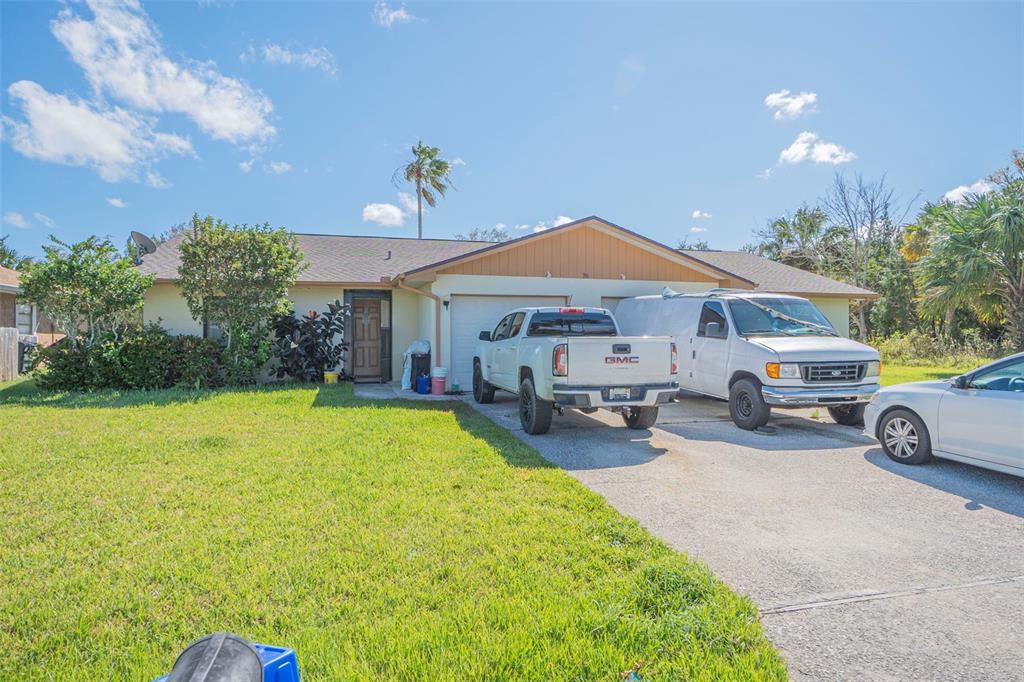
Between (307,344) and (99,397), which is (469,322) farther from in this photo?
(99,397)

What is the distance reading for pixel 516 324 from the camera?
9.62m

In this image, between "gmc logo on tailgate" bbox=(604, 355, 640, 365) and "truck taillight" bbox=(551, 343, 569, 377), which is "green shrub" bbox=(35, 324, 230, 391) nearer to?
"truck taillight" bbox=(551, 343, 569, 377)

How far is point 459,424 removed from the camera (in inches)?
325

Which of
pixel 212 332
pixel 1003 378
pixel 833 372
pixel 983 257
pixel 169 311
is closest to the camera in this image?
pixel 1003 378

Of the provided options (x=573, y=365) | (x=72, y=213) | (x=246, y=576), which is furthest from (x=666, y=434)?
(x=72, y=213)

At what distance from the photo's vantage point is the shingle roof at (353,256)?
13.7 meters

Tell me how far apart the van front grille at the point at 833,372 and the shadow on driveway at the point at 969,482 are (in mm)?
1449

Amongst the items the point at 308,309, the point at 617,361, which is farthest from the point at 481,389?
the point at 308,309

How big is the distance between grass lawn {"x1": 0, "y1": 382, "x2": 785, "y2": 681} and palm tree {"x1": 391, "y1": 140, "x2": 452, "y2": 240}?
25.9 metres

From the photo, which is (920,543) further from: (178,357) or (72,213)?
(72,213)

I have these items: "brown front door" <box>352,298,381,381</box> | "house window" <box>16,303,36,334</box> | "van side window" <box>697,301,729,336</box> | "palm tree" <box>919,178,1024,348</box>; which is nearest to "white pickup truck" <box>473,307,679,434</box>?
"van side window" <box>697,301,729,336</box>

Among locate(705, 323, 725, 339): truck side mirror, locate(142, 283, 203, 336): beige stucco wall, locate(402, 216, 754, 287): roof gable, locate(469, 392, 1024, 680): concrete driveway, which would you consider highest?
locate(402, 216, 754, 287): roof gable

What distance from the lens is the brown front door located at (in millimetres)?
14539

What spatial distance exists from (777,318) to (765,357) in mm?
1491
